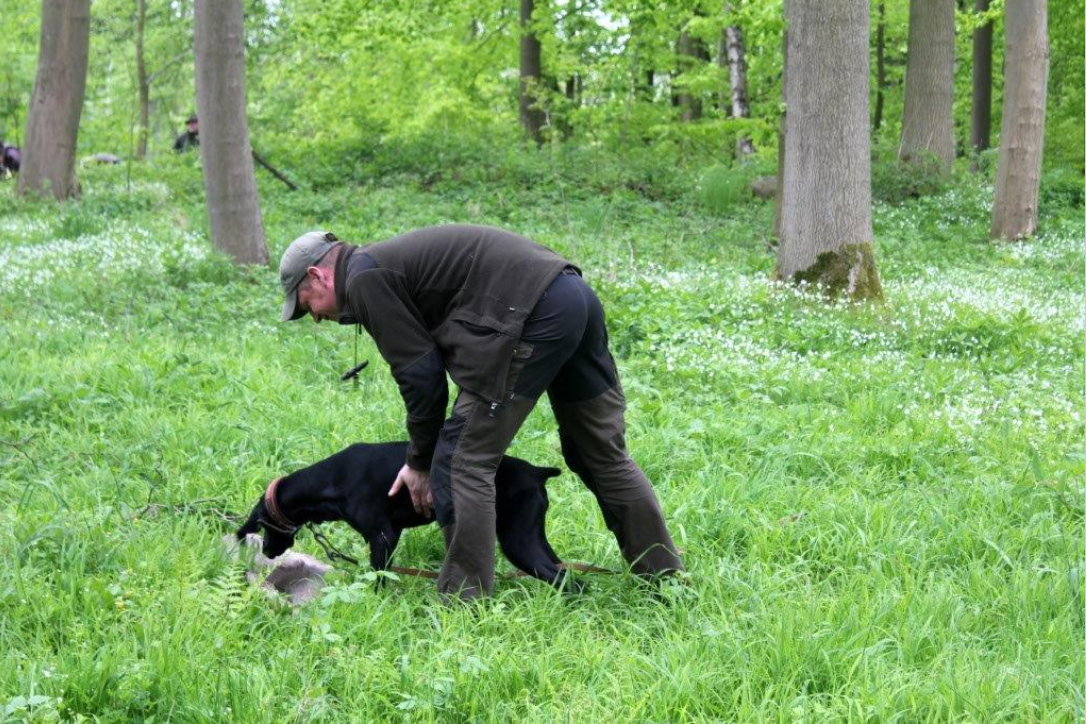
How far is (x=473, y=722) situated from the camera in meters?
3.27

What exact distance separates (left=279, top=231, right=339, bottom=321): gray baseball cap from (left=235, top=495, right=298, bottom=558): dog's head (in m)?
1.00

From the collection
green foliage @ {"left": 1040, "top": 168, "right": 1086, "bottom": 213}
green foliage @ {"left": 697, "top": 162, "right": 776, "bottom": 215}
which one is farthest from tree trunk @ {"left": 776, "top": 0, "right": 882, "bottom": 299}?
green foliage @ {"left": 1040, "top": 168, "right": 1086, "bottom": 213}

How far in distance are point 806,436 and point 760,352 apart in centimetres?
179

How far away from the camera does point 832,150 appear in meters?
9.72

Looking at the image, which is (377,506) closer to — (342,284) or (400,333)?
(400,333)

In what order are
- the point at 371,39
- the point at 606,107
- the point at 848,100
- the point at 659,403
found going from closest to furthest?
the point at 659,403, the point at 848,100, the point at 371,39, the point at 606,107

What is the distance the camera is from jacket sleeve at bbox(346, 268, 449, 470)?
3.83 meters

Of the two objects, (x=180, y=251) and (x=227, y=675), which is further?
(x=180, y=251)

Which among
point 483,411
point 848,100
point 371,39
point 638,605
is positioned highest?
point 371,39

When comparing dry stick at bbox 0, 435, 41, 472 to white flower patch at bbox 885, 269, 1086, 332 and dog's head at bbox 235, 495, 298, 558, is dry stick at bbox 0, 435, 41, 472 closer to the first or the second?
dog's head at bbox 235, 495, 298, 558

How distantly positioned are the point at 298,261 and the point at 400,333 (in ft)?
1.63

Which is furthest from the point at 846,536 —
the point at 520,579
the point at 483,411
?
the point at 483,411

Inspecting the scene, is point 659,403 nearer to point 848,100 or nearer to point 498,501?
point 498,501

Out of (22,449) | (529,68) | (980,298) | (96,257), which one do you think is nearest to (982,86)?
(529,68)
